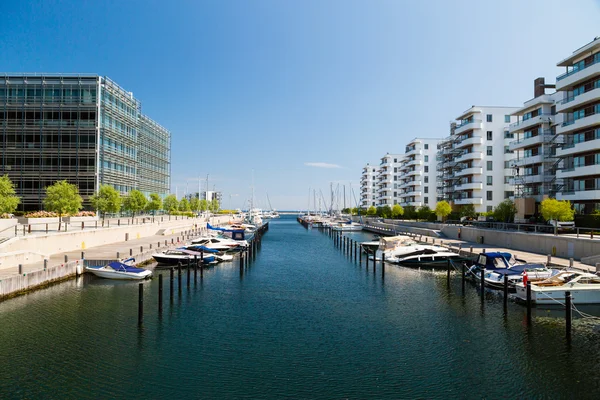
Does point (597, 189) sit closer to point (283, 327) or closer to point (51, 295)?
point (283, 327)

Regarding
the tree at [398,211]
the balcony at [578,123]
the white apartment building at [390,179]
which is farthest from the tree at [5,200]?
the white apartment building at [390,179]

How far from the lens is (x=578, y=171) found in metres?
58.3

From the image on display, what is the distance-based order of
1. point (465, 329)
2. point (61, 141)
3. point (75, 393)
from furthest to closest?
point (61, 141), point (465, 329), point (75, 393)

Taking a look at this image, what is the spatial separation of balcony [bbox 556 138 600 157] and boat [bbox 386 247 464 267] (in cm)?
2450

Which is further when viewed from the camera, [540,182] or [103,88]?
[103,88]

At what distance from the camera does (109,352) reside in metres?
20.1

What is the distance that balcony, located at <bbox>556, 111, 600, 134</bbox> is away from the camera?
180 feet

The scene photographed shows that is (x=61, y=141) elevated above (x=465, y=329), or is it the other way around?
(x=61, y=141)

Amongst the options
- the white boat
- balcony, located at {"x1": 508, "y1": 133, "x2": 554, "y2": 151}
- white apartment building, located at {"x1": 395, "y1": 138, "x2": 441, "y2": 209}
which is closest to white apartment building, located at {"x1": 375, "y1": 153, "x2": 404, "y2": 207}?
white apartment building, located at {"x1": 395, "y1": 138, "x2": 441, "y2": 209}

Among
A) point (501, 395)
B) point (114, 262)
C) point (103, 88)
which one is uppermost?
point (103, 88)

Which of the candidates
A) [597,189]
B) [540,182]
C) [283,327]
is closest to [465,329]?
[283,327]

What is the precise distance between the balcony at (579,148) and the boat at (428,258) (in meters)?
24.5

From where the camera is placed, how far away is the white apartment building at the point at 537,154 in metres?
68.1

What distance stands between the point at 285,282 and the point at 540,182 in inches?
2055
